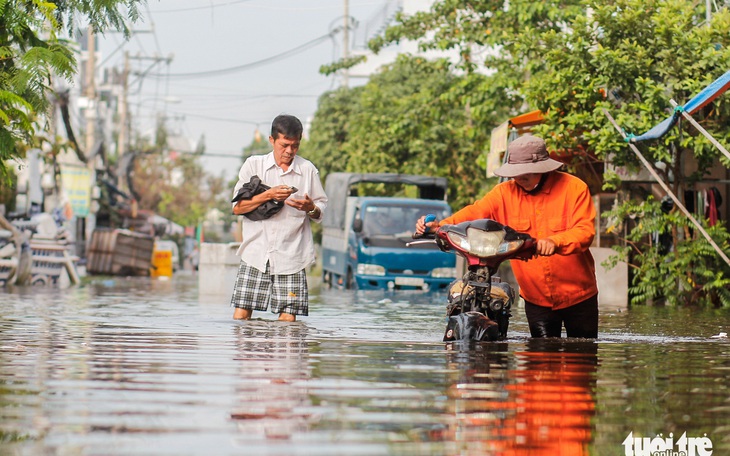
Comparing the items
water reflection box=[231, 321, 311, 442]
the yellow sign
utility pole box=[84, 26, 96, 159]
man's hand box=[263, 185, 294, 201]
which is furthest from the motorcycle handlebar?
utility pole box=[84, 26, 96, 159]

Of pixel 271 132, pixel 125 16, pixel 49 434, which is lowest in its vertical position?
pixel 49 434

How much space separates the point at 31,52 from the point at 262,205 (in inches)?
89.2

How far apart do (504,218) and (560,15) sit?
1733 centimetres

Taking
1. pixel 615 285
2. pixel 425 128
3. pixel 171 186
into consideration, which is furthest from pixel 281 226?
pixel 171 186

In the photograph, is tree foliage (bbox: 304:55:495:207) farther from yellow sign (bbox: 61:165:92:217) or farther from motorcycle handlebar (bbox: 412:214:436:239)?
motorcycle handlebar (bbox: 412:214:436:239)

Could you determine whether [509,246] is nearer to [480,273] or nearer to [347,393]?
[480,273]

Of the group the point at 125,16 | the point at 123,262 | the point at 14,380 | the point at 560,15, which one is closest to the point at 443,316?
the point at 125,16

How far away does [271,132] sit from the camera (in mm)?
10297

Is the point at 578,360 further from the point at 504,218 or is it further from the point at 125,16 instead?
the point at 125,16

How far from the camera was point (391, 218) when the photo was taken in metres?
28.4

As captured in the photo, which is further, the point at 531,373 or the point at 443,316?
the point at 443,316

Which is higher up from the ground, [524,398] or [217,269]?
[217,269]

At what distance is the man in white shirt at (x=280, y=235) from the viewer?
10.3 meters

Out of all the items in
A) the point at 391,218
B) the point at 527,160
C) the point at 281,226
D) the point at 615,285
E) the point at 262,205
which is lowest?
the point at 615,285
